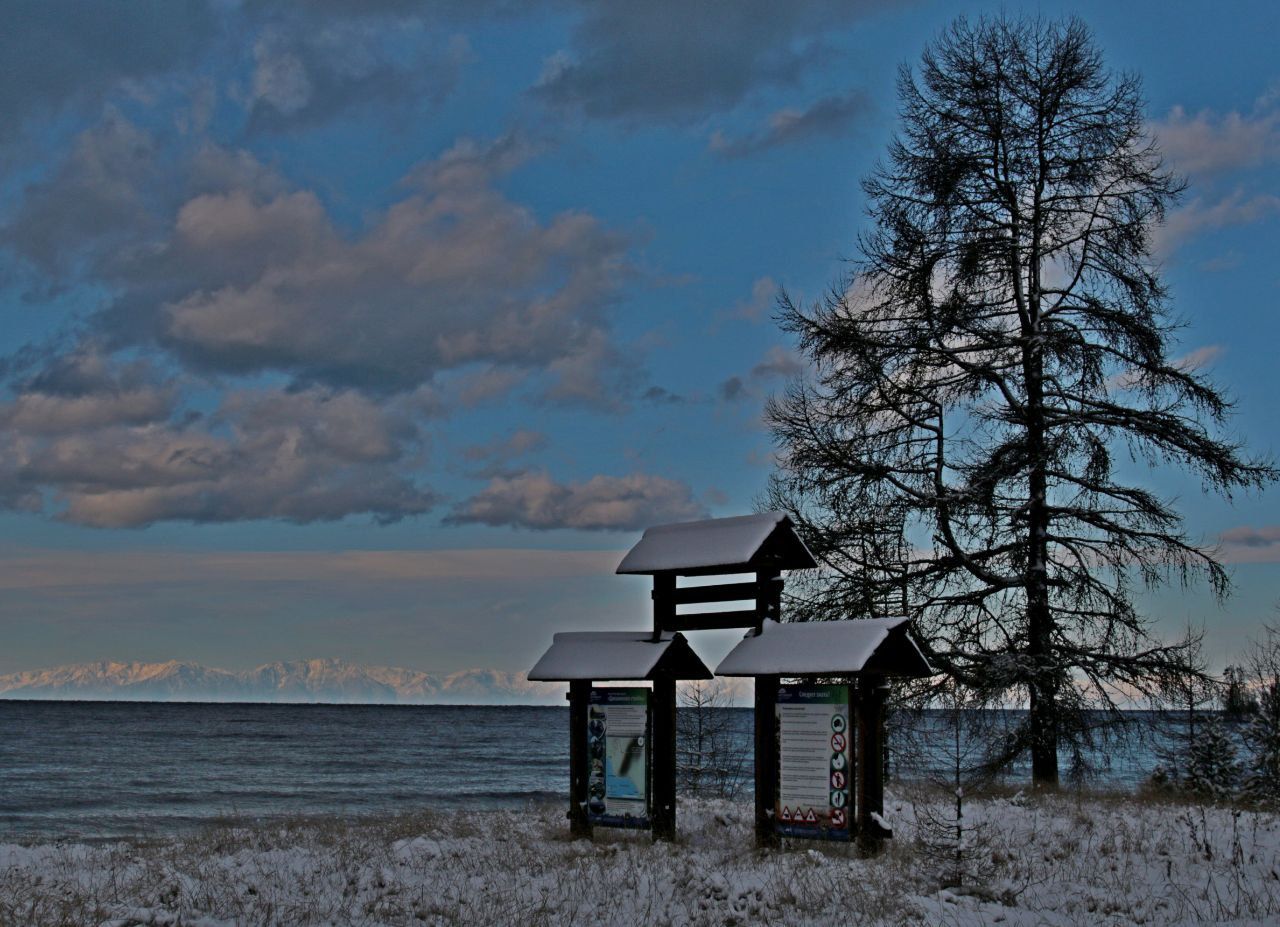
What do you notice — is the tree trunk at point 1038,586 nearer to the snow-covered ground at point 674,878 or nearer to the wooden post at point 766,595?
the snow-covered ground at point 674,878

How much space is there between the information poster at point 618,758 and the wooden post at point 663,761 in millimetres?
112

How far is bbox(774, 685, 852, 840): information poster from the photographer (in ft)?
47.1

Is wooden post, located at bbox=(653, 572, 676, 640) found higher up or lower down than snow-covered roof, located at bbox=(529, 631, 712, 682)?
higher up

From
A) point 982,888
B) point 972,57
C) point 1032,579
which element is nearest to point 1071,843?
point 982,888

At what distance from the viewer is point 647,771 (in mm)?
15781

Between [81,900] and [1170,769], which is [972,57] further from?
[81,900]

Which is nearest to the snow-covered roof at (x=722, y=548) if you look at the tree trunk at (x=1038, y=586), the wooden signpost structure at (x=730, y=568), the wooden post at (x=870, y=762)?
A: the wooden signpost structure at (x=730, y=568)

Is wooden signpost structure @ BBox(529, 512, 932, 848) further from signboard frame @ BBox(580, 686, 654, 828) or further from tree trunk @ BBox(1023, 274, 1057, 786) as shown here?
tree trunk @ BBox(1023, 274, 1057, 786)

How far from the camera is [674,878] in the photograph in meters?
12.5

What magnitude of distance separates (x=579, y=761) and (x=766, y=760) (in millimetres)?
2795

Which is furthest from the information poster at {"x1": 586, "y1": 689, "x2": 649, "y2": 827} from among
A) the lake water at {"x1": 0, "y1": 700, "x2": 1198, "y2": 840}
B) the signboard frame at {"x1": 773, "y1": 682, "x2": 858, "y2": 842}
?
the lake water at {"x1": 0, "y1": 700, "x2": 1198, "y2": 840}

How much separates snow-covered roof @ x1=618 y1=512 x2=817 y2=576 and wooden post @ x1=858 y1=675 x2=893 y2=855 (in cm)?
218

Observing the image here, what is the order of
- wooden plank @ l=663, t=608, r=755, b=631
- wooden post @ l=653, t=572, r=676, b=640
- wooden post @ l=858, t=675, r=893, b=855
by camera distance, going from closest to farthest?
wooden post @ l=858, t=675, r=893, b=855 → wooden plank @ l=663, t=608, r=755, b=631 → wooden post @ l=653, t=572, r=676, b=640

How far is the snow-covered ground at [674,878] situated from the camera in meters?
10.9
